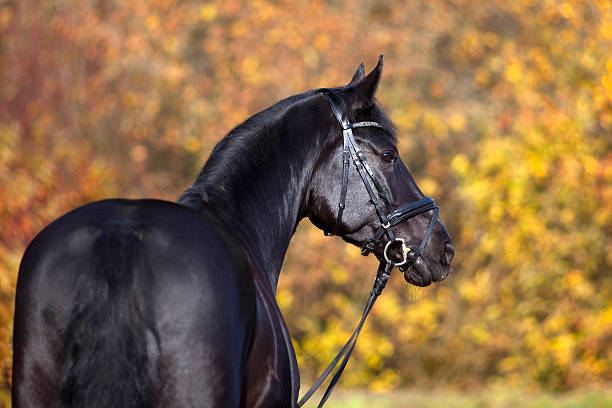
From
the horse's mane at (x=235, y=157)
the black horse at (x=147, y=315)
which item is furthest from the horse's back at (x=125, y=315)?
the horse's mane at (x=235, y=157)

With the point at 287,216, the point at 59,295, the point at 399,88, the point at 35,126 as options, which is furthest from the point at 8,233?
the point at 399,88

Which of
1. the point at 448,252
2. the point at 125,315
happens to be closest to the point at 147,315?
the point at 125,315

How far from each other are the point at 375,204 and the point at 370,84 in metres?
0.55

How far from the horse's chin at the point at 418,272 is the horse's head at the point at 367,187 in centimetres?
2

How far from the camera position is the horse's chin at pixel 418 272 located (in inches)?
133

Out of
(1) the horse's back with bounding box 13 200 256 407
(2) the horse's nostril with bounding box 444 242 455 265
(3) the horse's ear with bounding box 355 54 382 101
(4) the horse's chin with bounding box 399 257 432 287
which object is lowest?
(1) the horse's back with bounding box 13 200 256 407

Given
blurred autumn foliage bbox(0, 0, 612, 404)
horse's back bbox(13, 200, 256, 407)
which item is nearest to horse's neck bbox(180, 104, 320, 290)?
horse's back bbox(13, 200, 256, 407)

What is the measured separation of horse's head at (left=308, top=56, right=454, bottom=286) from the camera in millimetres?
3203

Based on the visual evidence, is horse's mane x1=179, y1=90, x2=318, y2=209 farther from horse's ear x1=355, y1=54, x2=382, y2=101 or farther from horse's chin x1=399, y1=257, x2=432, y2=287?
horse's chin x1=399, y1=257, x2=432, y2=287

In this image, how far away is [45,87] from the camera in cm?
898

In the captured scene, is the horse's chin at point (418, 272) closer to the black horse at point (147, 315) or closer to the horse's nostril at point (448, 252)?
the horse's nostril at point (448, 252)

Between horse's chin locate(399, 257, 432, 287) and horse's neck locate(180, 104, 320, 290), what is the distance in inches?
22.5

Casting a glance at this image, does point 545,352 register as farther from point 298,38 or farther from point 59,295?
point 59,295

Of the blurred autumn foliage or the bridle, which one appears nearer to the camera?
the bridle
